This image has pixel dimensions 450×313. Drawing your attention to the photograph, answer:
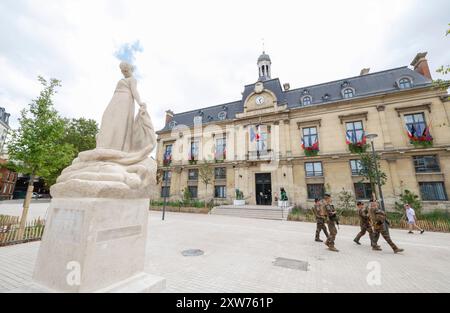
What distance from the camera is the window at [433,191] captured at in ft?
51.7

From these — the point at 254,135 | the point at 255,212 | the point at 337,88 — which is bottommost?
the point at 255,212

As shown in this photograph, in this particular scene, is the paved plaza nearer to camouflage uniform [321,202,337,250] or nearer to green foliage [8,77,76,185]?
camouflage uniform [321,202,337,250]

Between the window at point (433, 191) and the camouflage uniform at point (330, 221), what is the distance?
15765 millimetres

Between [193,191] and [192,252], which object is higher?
[193,191]

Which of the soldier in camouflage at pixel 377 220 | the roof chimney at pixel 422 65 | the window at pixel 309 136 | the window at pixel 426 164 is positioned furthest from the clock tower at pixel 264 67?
the soldier in camouflage at pixel 377 220

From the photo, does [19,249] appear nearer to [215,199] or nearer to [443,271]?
[443,271]

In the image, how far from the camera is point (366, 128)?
19.3m

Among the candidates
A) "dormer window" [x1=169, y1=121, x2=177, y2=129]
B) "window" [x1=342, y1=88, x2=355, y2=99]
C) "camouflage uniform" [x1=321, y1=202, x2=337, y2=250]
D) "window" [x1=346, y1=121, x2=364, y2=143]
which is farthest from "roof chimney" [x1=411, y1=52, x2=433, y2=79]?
"dormer window" [x1=169, y1=121, x2=177, y2=129]

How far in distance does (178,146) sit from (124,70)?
86.3ft

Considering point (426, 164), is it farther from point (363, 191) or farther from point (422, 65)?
point (422, 65)

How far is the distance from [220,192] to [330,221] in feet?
60.5

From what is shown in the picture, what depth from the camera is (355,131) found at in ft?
65.0

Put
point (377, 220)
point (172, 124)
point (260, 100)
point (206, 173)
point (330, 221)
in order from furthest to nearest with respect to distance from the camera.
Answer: point (172, 124) → point (260, 100) → point (206, 173) → point (330, 221) → point (377, 220)

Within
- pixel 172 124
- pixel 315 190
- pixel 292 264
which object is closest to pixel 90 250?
pixel 292 264
